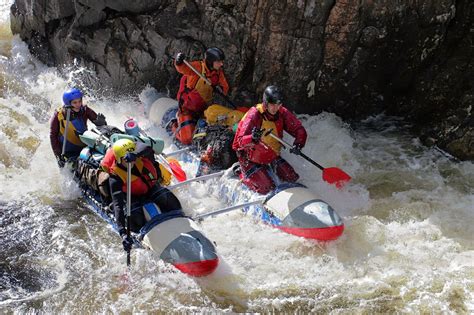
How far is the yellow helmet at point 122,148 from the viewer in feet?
22.2

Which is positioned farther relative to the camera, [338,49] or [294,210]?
[338,49]

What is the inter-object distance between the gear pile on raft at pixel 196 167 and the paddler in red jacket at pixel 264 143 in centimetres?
1

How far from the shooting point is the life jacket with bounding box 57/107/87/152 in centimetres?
862

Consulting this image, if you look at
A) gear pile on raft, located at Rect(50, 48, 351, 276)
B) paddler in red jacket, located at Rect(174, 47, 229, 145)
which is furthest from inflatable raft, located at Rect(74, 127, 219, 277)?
paddler in red jacket, located at Rect(174, 47, 229, 145)

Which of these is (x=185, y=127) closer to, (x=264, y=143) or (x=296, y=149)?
(x=264, y=143)

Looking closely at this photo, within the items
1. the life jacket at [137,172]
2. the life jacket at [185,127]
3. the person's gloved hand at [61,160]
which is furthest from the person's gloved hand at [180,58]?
the life jacket at [137,172]

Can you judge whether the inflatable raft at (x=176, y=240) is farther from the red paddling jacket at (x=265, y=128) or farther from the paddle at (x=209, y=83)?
the paddle at (x=209, y=83)

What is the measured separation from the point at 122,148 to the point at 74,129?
2.22 m

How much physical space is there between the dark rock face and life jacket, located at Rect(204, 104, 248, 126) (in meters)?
1.18

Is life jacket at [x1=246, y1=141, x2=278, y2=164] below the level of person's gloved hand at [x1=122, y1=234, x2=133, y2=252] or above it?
above

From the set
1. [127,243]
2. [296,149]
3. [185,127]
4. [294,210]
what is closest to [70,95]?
[185,127]

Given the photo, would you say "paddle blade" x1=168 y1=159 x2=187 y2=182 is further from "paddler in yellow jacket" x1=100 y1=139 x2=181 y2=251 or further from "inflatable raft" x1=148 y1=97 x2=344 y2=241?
"paddler in yellow jacket" x1=100 y1=139 x2=181 y2=251

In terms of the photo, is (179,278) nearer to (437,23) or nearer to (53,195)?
(53,195)

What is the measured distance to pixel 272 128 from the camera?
7.82 m
